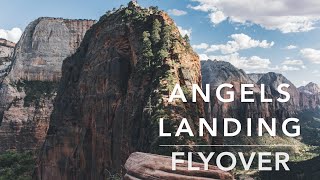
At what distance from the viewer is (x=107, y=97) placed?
56.8 m

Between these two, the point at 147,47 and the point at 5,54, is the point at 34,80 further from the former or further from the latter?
the point at 147,47

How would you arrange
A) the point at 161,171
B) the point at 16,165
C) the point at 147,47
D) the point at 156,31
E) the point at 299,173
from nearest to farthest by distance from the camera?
the point at 161,171, the point at 147,47, the point at 156,31, the point at 16,165, the point at 299,173

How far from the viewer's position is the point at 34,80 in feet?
426

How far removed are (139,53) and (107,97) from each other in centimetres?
668

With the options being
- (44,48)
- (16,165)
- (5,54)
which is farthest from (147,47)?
(5,54)

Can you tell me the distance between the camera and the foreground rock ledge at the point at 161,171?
20.0 meters

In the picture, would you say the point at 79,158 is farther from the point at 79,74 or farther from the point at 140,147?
the point at 140,147

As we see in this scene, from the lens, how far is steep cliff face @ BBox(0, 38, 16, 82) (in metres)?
145

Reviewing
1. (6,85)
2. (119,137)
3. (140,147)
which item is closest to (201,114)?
(140,147)

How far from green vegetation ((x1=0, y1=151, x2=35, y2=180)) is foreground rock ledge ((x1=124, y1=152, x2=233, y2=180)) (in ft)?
231

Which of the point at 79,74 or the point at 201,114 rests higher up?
the point at 79,74

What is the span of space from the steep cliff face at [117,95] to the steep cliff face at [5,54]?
2923 inches

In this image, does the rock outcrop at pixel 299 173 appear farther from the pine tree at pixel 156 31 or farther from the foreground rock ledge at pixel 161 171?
the foreground rock ledge at pixel 161 171

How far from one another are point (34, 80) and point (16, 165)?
34.1 metres
